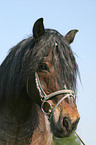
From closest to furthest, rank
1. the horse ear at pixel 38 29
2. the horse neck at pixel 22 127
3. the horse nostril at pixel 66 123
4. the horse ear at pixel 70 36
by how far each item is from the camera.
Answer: the horse nostril at pixel 66 123 → the horse ear at pixel 38 29 → the horse neck at pixel 22 127 → the horse ear at pixel 70 36

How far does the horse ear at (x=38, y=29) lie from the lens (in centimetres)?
383

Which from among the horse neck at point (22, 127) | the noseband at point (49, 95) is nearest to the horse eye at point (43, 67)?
the noseband at point (49, 95)

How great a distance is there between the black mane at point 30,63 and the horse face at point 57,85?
0.01 meters

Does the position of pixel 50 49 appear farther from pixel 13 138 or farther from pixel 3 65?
pixel 13 138

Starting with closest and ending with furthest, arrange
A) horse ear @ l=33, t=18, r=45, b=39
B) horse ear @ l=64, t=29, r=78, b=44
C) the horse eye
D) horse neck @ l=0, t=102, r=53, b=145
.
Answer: the horse eye, horse ear @ l=33, t=18, r=45, b=39, horse neck @ l=0, t=102, r=53, b=145, horse ear @ l=64, t=29, r=78, b=44

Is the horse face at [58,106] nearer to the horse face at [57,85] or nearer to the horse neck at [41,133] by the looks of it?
the horse face at [57,85]

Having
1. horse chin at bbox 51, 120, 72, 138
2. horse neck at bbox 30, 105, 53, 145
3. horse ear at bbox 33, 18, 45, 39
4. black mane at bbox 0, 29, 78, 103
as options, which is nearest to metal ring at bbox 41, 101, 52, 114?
horse chin at bbox 51, 120, 72, 138

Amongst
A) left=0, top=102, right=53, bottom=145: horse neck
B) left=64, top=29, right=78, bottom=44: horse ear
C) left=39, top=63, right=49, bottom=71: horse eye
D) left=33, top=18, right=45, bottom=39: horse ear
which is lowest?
left=0, top=102, right=53, bottom=145: horse neck

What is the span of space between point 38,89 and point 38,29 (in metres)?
0.88

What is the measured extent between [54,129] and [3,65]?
1.41 metres

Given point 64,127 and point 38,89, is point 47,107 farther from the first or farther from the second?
point 64,127

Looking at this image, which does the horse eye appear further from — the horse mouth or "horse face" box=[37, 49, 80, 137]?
the horse mouth

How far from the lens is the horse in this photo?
347 centimetres

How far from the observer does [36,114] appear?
421cm
